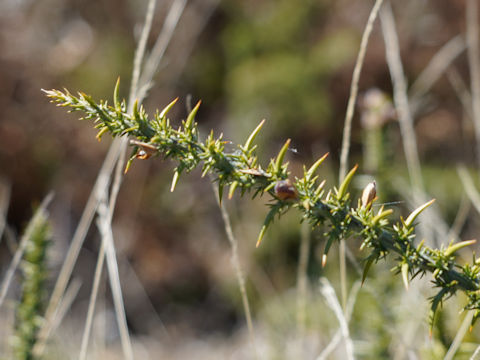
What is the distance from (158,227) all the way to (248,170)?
3936 mm

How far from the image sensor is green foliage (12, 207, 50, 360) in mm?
1163

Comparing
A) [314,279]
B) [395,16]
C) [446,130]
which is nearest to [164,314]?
[314,279]

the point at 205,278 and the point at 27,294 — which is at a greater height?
the point at 27,294

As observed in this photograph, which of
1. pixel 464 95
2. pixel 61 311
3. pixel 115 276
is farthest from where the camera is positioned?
pixel 464 95

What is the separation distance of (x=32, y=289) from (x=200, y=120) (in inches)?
137

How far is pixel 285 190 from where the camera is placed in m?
0.62

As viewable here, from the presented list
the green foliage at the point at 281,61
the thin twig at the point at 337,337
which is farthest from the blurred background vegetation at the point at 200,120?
the thin twig at the point at 337,337

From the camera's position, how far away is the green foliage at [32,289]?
1.16 m

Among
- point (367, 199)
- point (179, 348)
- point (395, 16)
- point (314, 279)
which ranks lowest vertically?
point (179, 348)

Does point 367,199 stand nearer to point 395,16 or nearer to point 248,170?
point 248,170

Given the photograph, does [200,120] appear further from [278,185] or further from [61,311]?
[278,185]

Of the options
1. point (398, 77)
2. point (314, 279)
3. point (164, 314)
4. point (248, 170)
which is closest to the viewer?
point (248, 170)

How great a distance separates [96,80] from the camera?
4281mm

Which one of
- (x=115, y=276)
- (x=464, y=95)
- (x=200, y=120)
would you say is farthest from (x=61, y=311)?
(x=200, y=120)
